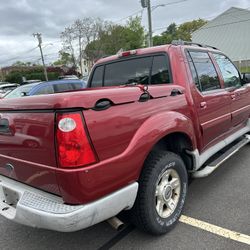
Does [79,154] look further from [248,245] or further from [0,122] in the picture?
[248,245]

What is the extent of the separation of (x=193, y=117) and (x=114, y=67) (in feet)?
4.51

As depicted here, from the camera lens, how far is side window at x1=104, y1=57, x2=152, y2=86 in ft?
12.5

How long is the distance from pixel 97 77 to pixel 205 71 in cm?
153

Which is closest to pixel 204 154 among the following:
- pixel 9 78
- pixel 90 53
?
pixel 90 53

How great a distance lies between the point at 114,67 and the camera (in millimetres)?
4215

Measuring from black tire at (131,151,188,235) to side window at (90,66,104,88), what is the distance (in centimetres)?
183

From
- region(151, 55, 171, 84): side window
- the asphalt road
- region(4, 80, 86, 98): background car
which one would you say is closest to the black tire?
the asphalt road

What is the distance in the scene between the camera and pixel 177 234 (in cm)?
309

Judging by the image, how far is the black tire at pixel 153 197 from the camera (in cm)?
280

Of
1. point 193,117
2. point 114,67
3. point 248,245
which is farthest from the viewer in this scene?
point 114,67

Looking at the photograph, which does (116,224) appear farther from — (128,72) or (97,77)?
(97,77)

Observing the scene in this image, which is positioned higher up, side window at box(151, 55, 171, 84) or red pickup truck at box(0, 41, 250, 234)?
side window at box(151, 55, 171, 84)

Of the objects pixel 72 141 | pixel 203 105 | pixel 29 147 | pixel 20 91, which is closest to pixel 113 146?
pixel 72 141

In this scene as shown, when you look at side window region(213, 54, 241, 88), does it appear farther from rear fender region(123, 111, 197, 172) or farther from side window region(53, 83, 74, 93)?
side window region(53, 83, 74, 93)
